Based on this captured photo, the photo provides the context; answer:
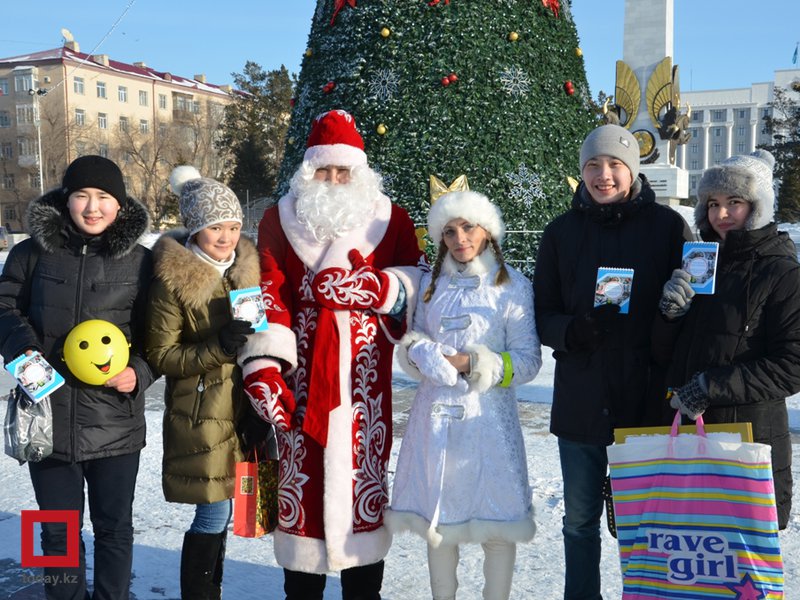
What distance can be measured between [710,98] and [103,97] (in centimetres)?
7147

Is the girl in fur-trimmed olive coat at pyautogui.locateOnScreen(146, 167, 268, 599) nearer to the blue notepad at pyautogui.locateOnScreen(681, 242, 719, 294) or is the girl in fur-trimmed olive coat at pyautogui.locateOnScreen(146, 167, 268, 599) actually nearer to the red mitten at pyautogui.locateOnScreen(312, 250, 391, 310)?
the red mitten at pyautogui.locateOnScreen(312, 250, 391, 310)

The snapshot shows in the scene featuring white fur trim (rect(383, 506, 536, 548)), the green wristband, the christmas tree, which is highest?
the christmas tree

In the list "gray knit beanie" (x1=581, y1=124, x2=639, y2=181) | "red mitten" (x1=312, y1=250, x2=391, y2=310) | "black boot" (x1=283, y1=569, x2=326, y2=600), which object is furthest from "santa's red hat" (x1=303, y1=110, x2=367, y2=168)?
"black boot" (x1=283, y1=569, x2=326, y2=600)

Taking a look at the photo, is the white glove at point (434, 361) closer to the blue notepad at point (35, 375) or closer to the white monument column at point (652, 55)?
the blue notepad at point (35, 375)

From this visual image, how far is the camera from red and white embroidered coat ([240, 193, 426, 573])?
279 centimetres

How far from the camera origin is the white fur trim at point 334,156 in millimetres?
2980

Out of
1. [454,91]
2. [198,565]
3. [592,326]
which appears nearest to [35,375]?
[198,565]

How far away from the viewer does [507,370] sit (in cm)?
269

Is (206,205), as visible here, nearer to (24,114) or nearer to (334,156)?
(334,156)

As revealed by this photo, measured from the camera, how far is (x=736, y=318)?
7.92ft

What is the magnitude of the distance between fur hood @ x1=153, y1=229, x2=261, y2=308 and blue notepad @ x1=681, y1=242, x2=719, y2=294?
157 centimetres

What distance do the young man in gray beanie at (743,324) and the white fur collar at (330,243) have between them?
1146mm

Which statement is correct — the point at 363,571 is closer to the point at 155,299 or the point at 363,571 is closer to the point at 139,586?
the point at 139,586

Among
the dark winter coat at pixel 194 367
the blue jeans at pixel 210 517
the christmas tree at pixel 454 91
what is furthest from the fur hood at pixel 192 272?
the christmas tree at pixel 454 91
